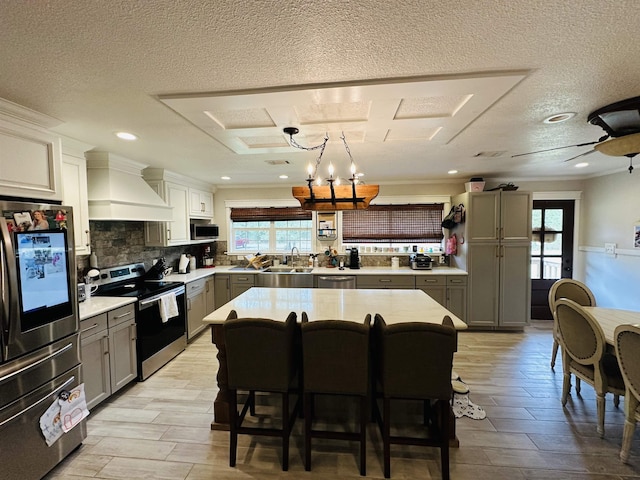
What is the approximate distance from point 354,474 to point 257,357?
965 mm

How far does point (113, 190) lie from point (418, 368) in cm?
329

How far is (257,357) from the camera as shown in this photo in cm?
185

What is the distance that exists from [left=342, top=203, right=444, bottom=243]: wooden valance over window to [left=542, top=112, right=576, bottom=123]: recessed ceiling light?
285 cm

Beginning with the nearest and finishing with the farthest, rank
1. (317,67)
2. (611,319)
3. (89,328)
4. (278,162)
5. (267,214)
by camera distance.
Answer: (317,67)
(89,328)
(611,319)
(278,162)
(267,214)

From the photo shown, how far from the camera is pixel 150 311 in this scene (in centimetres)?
311

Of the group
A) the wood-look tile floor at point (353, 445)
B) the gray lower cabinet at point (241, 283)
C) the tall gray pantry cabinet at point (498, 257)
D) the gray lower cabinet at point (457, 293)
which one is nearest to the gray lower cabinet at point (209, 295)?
the gray lower cabinet at point (241, 283)

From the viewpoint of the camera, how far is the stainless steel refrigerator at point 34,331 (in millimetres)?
1639

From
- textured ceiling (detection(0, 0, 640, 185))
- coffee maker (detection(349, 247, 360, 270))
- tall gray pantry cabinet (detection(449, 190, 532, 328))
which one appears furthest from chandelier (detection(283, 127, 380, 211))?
tall gray pantry cabinet (detection(449, 190, 532, 328))

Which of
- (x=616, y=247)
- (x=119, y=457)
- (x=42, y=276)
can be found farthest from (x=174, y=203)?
(x=616, y=247)

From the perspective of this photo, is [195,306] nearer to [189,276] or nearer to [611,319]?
[189,276]

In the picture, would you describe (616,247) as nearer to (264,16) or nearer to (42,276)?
(264,16)

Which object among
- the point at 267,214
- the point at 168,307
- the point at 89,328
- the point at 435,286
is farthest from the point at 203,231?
the point at 435,286

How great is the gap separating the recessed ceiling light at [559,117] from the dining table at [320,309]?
165 centimetres

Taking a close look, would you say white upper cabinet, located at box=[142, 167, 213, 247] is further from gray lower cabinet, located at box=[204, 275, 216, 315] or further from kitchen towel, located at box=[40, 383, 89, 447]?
kitchen towel, located at box=[40, 383, 89, 447]
